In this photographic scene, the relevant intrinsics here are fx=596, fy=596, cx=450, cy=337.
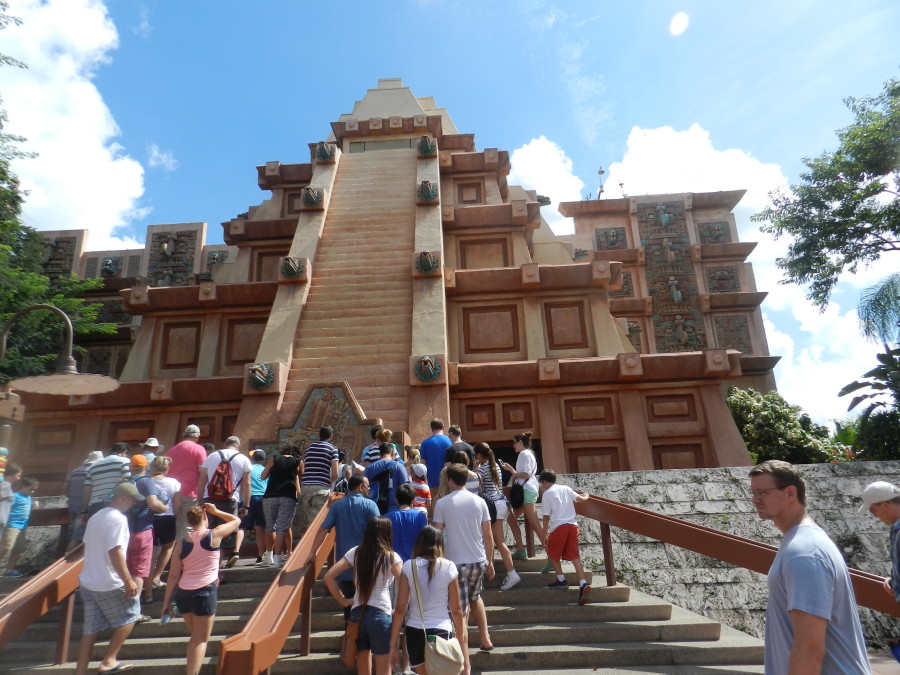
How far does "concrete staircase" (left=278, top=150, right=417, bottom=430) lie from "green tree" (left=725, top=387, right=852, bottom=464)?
29.8 feet

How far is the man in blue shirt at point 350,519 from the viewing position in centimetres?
501

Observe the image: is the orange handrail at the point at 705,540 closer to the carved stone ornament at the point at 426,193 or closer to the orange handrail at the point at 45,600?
the orange handrail at the point at 45,600

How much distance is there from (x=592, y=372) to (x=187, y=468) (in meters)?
8.71

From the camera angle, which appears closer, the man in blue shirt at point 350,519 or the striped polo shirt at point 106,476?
the man in blue shirt at point 350,519

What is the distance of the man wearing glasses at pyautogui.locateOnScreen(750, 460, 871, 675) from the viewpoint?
7.01 ft

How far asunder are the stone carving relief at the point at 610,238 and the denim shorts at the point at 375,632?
2150 cm

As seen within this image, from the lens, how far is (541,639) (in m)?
5.32

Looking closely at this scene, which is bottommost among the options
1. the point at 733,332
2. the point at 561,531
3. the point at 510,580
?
the point at 510,580

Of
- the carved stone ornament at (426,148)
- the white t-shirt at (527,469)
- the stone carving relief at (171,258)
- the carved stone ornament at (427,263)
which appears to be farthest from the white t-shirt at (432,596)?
the stone carving relief at (171,258)

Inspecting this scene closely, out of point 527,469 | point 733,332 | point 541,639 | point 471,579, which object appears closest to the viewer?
point 471,579

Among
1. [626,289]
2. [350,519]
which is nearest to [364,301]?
[350,519]

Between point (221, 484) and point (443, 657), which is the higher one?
point (221, 484)

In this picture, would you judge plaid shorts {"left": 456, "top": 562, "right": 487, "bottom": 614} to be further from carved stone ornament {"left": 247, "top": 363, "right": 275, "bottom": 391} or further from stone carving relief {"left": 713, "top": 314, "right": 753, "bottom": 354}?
stone carving relief {"left": 713, "top": 314, "right": 753, "bottom": 354}

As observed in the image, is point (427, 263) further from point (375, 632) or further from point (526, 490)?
point (375, 632)
